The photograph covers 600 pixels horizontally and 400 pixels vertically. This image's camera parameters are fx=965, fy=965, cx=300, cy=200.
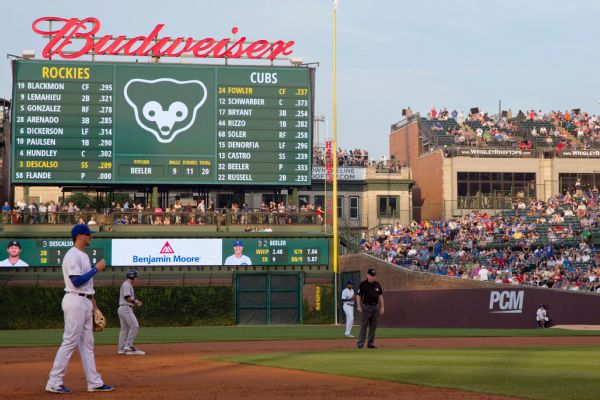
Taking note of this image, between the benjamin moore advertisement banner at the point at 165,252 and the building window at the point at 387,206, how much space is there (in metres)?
21.4

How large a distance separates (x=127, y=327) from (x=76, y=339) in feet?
28.7

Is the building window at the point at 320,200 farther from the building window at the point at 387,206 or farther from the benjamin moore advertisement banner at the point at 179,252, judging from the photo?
the benjamin moore advertisement banner at the point at 179,252

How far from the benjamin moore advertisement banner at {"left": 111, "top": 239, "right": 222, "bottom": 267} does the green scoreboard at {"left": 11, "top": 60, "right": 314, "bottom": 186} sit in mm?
2959

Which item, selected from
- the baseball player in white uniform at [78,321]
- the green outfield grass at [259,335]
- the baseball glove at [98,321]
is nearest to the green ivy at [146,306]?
the green outfield grass at [259,335]

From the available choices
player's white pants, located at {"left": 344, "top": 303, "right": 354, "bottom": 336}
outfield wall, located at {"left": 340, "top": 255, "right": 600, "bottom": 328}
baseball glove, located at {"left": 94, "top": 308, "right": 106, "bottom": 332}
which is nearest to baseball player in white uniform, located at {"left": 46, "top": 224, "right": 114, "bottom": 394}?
baseball glove, located at {"left": 94, "top": 308, "right": 106, "bottom": 332}

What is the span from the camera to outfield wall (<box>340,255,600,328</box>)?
32312 millimetres

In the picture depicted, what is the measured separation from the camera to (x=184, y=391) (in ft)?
38.0

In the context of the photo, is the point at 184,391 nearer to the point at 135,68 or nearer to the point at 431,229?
the point at 135,68

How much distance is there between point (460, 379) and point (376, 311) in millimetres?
7670

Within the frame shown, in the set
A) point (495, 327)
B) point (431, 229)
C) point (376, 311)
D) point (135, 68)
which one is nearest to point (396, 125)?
point (431, 229)

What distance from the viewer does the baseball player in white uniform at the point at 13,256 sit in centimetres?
4125

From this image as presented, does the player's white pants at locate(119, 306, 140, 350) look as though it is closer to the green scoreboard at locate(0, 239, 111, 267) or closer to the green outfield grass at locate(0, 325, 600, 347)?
the green outfield grass at locate(0, 325, 600, 347)

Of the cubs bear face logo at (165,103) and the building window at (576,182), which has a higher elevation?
the cubs bear face logo at (165,103)

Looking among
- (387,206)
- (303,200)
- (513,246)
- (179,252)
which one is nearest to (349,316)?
(179,252)
